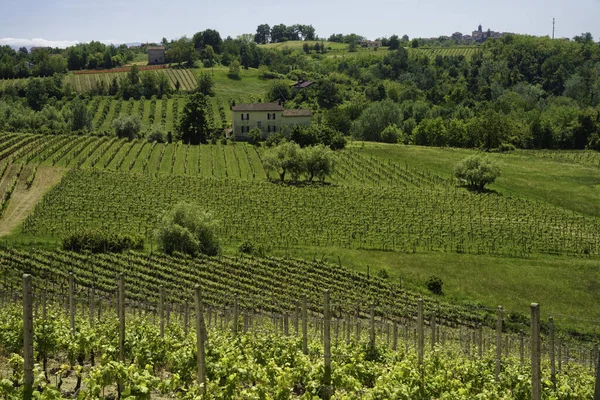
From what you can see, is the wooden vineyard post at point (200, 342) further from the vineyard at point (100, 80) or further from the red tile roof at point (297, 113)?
the vineyard at point (100, 80)

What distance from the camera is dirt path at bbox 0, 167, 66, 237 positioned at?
5532cm

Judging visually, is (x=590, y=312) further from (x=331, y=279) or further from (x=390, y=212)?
(x=390, y=212)

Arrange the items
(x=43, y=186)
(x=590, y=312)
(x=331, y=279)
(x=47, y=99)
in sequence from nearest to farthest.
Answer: (x=590, y=312) → (x=331, y=279) → (x=43, y=186) → (x=47, y=99)

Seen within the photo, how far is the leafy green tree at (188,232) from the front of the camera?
1890 inches

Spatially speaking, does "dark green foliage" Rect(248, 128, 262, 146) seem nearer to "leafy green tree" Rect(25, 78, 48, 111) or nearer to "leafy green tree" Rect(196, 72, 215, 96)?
"leafy green tree" Rect(196, 72, 215, 96)

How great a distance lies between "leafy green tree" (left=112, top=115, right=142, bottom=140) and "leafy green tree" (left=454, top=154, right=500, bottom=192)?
5333 cm

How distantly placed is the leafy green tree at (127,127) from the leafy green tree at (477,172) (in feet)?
175

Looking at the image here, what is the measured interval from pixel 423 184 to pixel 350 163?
13.8 m

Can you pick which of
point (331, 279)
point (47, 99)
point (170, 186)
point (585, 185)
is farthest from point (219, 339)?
point (47, 99)

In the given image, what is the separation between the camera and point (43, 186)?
6712cm

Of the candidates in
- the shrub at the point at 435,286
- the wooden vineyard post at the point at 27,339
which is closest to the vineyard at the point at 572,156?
the shrub at the point at 435,286

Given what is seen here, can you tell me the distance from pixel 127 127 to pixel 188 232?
59.7 meters

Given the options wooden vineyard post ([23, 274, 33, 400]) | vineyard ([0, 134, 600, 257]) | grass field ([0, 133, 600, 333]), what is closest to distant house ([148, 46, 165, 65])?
grass field ([0, 133, 600, 333])

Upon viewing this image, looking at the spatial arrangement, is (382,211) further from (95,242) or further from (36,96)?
(36,96)
